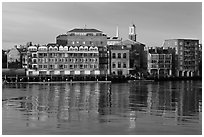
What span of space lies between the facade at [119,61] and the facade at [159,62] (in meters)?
3.74

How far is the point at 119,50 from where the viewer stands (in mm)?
45062

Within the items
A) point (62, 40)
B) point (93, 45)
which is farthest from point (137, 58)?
point (62, 40)

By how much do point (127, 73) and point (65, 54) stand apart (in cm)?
712

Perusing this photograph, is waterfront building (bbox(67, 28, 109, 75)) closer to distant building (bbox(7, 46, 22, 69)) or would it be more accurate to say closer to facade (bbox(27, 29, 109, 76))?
facade (bbox(27, 29, 109, 76))

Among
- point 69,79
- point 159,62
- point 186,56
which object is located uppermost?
point 186,56

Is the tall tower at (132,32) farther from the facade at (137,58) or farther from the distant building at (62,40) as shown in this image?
the distant building at (62,40)

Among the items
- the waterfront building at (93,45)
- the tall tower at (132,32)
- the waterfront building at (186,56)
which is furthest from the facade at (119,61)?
the tall tower at (132,32)

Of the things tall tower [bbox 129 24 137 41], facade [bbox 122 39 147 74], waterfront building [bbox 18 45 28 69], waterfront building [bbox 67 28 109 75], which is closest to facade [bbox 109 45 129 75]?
waterfront building [bbox 67 28 109 75]

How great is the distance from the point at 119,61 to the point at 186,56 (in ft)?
32.7

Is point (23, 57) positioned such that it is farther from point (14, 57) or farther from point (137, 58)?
point (137, 58)

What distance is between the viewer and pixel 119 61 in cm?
4488

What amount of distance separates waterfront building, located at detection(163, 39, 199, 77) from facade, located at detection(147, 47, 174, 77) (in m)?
1.72

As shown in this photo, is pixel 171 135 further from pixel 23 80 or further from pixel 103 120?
pixel 23 80

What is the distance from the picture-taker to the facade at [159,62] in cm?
4756
